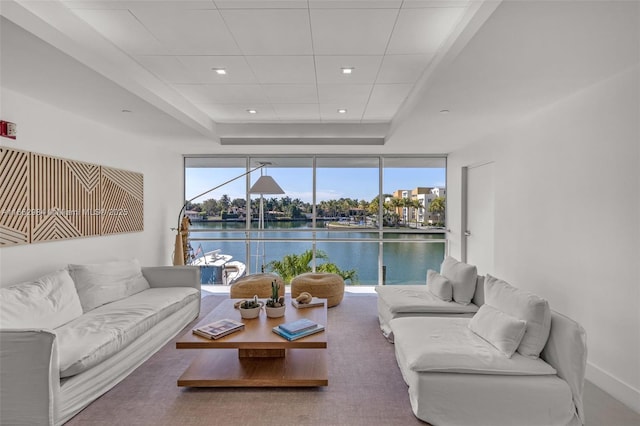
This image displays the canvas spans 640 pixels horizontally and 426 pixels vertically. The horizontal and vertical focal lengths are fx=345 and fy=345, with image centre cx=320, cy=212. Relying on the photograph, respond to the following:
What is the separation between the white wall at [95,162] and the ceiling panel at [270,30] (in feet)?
7.08

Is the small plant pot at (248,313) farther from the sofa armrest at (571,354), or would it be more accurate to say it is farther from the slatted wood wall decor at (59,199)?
the sofa armrest at (571,354)

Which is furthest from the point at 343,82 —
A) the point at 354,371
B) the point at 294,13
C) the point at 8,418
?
the point at 8,418

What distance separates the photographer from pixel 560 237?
10.5 feet

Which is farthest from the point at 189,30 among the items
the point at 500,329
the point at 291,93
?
the point at 500,329

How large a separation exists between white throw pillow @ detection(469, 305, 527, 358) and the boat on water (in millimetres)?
4476

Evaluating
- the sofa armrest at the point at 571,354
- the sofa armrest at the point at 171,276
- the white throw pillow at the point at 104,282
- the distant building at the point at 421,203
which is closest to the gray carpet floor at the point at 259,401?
the white throw pillow at the point at 104,282

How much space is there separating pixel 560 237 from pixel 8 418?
4409 mm

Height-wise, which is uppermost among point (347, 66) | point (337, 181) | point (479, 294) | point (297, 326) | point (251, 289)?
point (347, 66)

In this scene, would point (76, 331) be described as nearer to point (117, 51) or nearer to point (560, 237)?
point (117, 51)

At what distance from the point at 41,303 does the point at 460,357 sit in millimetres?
3193

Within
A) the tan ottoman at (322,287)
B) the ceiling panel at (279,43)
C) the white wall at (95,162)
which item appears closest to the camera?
the ceiling panel at (279,43)

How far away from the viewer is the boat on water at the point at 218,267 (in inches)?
246

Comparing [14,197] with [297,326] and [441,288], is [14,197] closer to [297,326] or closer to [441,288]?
[297,326]

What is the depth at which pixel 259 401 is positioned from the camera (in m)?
2.47
